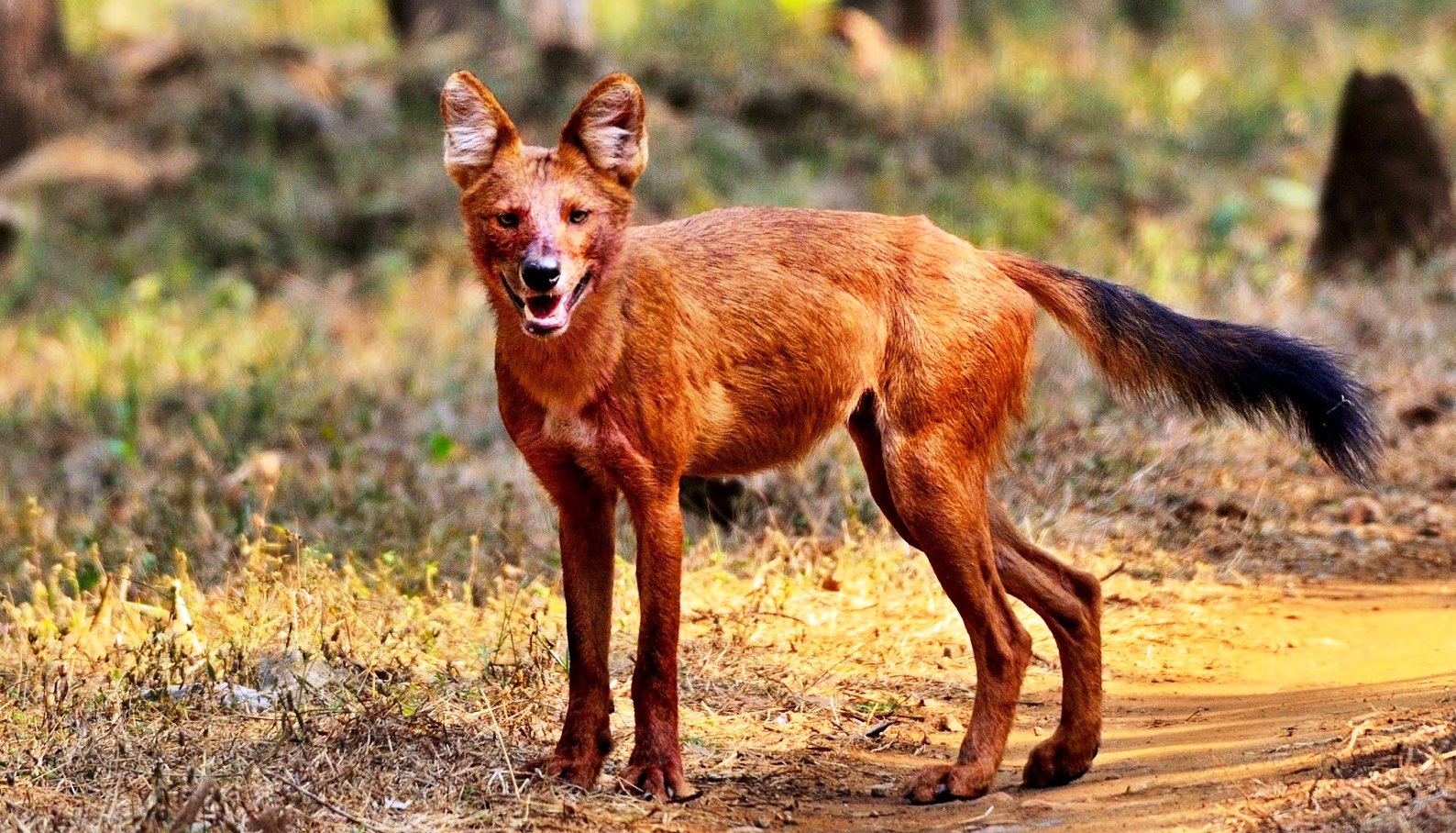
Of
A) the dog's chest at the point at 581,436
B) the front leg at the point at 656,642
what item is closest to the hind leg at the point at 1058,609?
the front leg at the point at 656,642

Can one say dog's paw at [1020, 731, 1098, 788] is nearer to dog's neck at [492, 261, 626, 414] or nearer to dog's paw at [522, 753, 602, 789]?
dog's paw at [522, 753, 602, 789]

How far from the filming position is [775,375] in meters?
4.97

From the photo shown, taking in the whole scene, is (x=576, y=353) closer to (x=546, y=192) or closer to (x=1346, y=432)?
(x=546, y=192)

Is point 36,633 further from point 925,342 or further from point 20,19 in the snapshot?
point 20,19

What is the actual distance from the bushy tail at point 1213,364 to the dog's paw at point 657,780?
5.99ft

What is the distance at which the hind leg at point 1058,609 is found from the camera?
15.8ft

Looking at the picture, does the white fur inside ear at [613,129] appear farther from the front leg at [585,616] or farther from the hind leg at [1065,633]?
the hind leg at [1065,633]

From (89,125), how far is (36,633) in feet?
27.6

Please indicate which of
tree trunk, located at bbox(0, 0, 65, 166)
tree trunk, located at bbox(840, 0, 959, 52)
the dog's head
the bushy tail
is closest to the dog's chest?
the dog's head

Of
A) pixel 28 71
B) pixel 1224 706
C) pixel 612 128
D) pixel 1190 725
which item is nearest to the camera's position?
pixel 612 128

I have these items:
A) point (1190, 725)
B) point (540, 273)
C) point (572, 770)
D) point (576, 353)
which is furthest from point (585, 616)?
point (1190, 725)

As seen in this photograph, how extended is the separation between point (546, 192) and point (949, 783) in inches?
78.4

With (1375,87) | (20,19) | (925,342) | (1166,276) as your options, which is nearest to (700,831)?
(925,342)

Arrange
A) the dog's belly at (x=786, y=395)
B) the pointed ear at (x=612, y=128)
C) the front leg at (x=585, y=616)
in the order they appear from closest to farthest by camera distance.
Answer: the pointed ear at (x=612, y=128) → the front leg at (x=585, y=616) → the dog's belly at (x=786, y=395)
